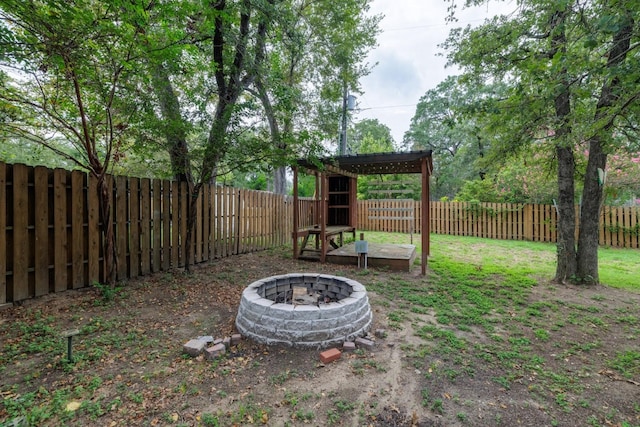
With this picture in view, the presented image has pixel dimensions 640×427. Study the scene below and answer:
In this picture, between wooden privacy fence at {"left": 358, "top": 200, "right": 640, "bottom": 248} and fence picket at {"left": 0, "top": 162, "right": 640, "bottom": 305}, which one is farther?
wooden privacy fence at {"left": 358, "top": 200, "right": 640, "bottom": 248}

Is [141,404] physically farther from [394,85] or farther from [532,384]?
[394,85]

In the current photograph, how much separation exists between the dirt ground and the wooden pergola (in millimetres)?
2784

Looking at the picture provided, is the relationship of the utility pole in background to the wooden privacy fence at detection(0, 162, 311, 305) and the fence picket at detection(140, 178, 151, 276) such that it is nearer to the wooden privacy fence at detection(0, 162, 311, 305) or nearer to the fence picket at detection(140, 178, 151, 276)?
the wooden privacy fence at detection(0, 162, 311, 305)

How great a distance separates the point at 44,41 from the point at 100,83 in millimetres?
617

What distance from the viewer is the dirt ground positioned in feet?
5.57

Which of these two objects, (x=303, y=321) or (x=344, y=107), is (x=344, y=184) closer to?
(x=344, y=107)

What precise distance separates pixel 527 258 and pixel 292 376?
6.96 m

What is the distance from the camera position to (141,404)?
1.75 m

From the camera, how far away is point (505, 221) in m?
9.86

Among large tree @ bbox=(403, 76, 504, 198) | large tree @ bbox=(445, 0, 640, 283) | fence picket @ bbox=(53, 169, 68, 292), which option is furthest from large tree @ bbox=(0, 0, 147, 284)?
large tree @ bbox=(403, 76, 504, 198)

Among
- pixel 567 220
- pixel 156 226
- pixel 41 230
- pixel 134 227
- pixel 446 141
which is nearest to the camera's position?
pixel 41 230

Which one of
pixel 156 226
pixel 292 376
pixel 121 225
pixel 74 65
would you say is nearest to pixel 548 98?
pixel 292 376

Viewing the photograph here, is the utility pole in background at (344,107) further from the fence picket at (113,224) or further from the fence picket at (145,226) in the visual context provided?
the fence picket at (145,226)

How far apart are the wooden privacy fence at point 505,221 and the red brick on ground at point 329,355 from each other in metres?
5.00
